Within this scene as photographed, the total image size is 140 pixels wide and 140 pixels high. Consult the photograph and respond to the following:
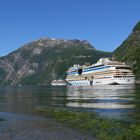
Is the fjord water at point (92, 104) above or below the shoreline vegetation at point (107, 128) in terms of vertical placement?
above

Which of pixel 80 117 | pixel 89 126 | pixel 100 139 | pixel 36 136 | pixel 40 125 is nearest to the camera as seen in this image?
pixel 100 139

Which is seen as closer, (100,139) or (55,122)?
(100,139)

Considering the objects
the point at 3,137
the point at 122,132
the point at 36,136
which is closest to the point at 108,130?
the point at 122,132

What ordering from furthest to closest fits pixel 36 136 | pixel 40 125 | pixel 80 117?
1. pixel 80 117
2. pixel 40 125
3. pixel 36 136

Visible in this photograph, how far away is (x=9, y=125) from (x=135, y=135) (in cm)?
1539

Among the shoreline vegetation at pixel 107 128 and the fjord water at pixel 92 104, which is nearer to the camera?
the shoreline vegetation at pixel 107 128

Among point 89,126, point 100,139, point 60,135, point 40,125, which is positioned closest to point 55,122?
point 40,125

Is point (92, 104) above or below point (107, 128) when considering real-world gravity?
above

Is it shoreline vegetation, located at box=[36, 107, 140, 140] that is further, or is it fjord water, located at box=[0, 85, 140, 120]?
fjord water, located at box=[0, 85, 140, 120]

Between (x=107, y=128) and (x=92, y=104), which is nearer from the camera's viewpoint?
(x=107, y=128)

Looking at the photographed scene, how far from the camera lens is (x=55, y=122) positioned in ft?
133

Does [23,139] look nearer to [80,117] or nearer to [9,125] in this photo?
[9,125]

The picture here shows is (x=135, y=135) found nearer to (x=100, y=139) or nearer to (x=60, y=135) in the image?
(x=100, y=139)

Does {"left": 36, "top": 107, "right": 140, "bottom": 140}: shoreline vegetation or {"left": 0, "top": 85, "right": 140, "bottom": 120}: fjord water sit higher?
Answer: {"left": 0, "top": 85, "right": 140, "bottom": 120}: fjord water
